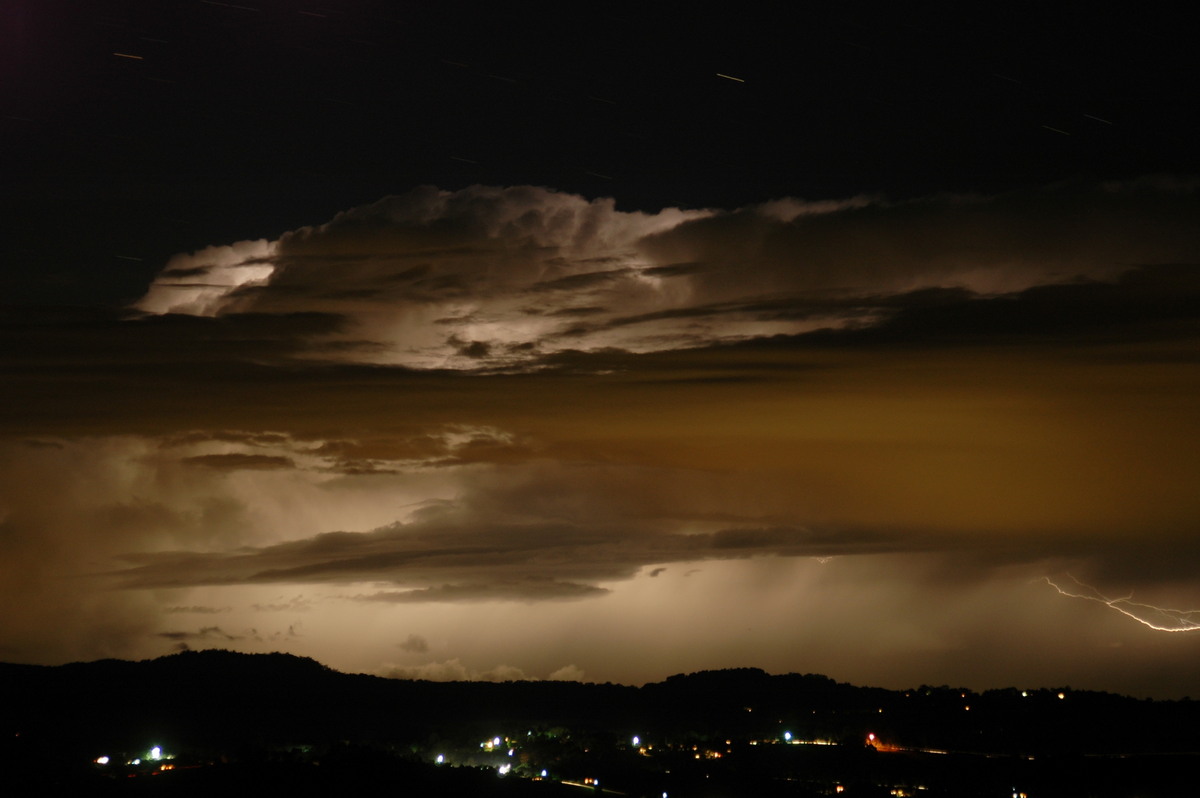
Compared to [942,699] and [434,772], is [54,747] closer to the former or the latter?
[434,772]

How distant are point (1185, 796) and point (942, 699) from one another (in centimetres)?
7850

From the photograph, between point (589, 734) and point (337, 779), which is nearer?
point (337, 779)

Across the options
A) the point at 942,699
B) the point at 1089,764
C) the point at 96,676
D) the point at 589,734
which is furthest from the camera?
the point at 942,699

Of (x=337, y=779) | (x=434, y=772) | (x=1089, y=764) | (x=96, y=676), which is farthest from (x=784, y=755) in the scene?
(x=96, y=676)

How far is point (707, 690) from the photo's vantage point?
16138 cm

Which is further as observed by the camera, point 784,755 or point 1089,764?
point 784,755

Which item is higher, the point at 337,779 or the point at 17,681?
the point at 17,681

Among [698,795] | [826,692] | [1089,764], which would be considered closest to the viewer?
[698,795]

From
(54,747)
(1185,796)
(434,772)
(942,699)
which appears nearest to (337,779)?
(434,772)

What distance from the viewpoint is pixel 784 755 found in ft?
330

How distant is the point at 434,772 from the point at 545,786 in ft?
26.5

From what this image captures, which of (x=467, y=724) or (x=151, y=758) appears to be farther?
(x=467, y=724)

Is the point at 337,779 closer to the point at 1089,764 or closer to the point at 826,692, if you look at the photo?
the point at 1089,764

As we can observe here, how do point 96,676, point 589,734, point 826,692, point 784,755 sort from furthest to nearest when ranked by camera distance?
1. point 826,692
2. point 589,734
3. point 96,676
4. point 784,755
